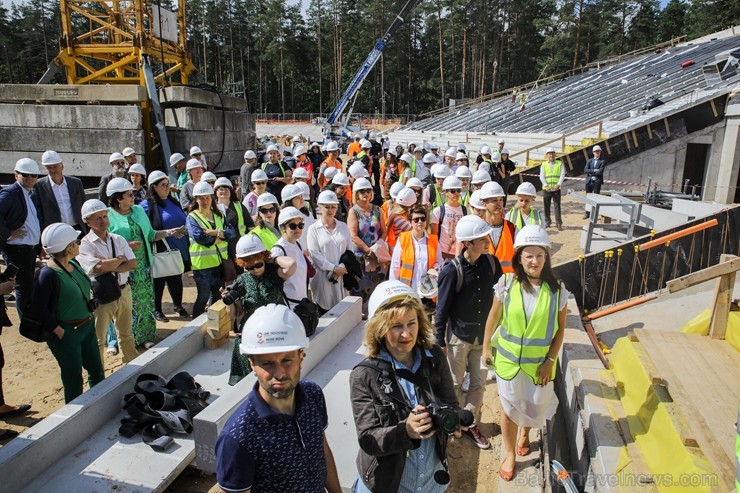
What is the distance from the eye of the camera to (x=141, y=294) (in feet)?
17.7

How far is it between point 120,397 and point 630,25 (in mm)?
64967

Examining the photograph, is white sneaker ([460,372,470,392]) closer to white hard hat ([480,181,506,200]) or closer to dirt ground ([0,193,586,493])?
dirt ground ([0,193,586,493])

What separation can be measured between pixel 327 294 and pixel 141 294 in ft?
6.87

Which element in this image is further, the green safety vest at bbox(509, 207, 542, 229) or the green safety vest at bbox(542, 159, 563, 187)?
the green safety vest at bbox(542, 159, 563, 187)

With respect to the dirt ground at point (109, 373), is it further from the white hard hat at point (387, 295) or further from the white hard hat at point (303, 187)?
the white hard hat at point (303, 187)

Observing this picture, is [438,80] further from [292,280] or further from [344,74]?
[292,280]

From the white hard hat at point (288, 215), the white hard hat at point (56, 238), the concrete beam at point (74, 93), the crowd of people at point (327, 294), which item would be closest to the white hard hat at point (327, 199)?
the crowd of people at point (327, 294)

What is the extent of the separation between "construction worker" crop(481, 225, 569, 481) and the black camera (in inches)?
74.8

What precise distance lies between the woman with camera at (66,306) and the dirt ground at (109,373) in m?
0.87

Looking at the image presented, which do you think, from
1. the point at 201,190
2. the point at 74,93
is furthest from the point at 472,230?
the point at 74,93

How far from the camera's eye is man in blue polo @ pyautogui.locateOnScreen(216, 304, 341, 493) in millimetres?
1814

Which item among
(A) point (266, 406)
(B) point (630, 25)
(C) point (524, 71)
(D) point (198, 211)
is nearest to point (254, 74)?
(C) point (524, 71)

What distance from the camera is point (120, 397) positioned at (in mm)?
4004

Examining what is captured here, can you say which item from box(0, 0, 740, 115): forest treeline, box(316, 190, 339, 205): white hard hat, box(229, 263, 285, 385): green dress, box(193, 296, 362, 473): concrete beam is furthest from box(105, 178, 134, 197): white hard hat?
box(0, 0, 740, 115): forest treeline
